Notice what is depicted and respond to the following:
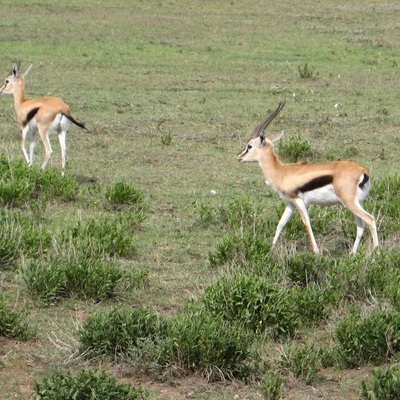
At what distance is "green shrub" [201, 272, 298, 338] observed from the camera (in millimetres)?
7727

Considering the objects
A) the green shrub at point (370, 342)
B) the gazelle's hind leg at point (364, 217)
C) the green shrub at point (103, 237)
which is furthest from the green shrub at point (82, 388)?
the gazelle's hind leg at point (364, 217)

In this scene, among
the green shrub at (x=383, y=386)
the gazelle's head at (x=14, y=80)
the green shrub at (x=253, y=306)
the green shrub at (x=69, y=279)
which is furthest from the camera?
the gazelle's head at (x=14, y=80)

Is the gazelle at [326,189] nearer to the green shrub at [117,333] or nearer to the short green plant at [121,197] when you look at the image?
the short green plant at [121,197]

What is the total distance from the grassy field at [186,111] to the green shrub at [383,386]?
1.03 ft

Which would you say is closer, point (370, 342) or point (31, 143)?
point (370, 342)

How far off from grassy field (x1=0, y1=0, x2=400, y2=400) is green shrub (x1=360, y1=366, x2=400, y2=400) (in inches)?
12.4

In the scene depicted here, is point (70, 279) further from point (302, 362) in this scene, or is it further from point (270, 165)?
point (270, 165)

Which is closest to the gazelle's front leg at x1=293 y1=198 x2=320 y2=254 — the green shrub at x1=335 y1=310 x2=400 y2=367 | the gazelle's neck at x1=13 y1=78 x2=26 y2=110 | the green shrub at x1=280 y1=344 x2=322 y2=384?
the green shrub at x1=335 y1=310 x2=400 y2=367

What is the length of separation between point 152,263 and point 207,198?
106 inches

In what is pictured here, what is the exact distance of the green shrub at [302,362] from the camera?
7.00 metres

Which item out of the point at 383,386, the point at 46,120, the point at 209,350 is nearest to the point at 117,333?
the point at 209,350

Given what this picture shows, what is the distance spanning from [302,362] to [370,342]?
0.53 meters

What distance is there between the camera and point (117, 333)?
7.21 m

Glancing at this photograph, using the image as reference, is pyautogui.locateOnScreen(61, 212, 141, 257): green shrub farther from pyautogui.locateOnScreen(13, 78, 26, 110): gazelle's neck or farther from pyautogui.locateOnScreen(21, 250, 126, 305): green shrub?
pyautogui.locateOnScreen(13, 78, 26, 110): gazelle's neck
